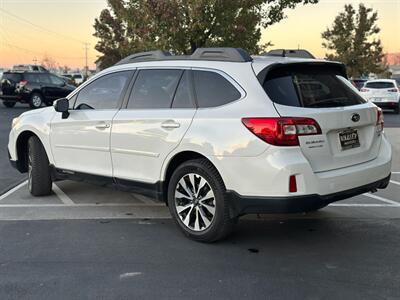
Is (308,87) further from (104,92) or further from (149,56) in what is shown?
(104,92)

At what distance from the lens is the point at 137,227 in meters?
5.52

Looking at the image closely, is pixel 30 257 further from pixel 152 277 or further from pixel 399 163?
pixel 399 163

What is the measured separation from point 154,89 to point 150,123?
1.38 ft

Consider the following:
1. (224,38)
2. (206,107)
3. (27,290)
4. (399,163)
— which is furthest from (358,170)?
(224,38)

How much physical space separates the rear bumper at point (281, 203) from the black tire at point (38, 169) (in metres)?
3.12

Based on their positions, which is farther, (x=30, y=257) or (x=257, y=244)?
(x=257, y=244)

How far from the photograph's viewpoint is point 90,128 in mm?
5863

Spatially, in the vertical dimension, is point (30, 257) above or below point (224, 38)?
below

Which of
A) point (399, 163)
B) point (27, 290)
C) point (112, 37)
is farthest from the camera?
point (112, 37)

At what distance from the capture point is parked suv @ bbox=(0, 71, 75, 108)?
24312 mm

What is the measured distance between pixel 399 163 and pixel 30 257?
721 cm

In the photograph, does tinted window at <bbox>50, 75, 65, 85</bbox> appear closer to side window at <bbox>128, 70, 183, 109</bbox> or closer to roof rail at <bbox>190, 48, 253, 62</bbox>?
side window at <bbox>128, 70, 183, 109</bbox>

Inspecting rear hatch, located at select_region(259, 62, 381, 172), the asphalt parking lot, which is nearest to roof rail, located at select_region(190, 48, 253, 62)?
rear hatch, located at select_region(259, 62, 381, 172)

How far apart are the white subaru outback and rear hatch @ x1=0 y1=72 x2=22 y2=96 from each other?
1990cm
